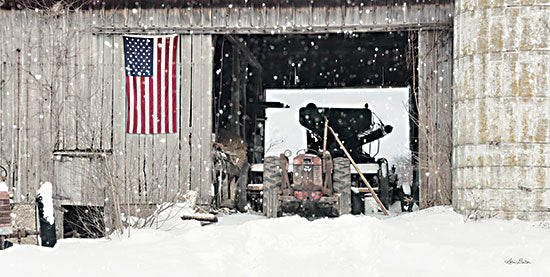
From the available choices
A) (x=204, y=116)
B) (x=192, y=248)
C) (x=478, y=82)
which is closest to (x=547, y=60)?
(x=478, y=82)

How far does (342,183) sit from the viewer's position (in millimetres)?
13039

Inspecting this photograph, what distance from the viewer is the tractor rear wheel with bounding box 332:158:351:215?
12.8 metres

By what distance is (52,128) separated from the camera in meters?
Result: 13.3

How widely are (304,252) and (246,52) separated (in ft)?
39.2

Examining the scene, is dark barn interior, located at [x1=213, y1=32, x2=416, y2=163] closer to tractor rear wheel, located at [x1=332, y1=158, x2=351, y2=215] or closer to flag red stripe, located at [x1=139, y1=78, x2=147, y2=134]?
flag red stripe, located at [x1=139, y1=78, x2=147, y2=134]

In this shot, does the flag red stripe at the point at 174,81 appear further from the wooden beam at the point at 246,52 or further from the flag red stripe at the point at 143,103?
the wooden beam at the point at 246,52

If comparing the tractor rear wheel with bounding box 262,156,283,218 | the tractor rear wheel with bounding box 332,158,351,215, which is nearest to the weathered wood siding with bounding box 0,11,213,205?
the tractor rear wheel with bounding box 262,156,283,218

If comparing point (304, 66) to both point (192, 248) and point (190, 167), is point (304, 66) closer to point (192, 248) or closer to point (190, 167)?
point (190, 167)

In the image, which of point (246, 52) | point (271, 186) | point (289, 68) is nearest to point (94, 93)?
point (271, 186)

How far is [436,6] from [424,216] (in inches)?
170

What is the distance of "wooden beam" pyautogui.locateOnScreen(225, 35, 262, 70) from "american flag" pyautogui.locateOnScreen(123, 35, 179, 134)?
2712mm

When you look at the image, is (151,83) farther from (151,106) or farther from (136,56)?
(136,56)

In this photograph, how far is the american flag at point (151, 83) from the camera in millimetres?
13211

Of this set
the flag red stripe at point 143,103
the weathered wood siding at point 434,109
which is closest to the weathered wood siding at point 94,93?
the flag red stripe at point 143,103
